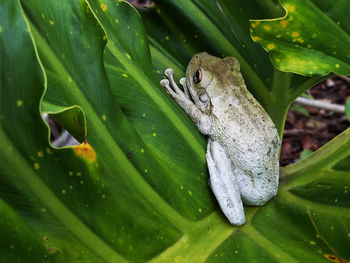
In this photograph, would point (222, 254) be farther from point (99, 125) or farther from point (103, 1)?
point (103, 1)

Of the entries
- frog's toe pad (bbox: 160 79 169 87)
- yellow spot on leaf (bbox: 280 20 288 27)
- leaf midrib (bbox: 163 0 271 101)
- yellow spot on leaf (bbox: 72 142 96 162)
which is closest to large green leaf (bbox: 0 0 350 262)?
yellow spot on leaf (bbox: 72 142 96 162)

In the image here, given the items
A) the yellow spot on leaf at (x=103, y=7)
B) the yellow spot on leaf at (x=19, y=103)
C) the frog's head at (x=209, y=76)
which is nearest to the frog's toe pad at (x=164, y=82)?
the frog's head at (x=209, y=76)

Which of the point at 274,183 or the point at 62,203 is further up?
the point at 62,203

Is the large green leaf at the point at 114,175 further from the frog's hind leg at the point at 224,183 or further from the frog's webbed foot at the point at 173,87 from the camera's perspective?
the frog's webbed foot at the point at 173,87

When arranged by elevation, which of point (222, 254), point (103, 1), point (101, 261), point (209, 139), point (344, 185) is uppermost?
point (103, 1)

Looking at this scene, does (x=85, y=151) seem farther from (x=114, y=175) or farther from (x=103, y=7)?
(x=103, y=7)

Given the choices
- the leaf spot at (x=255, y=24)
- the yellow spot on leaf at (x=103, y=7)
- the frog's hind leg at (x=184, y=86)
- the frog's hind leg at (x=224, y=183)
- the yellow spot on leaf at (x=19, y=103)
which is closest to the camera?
the yellow spot on leaf at (x=19, y=103)

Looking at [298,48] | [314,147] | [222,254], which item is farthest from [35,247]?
[314,147]

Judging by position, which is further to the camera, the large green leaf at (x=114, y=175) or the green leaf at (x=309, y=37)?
the green leaf at (x=309, y=37)
